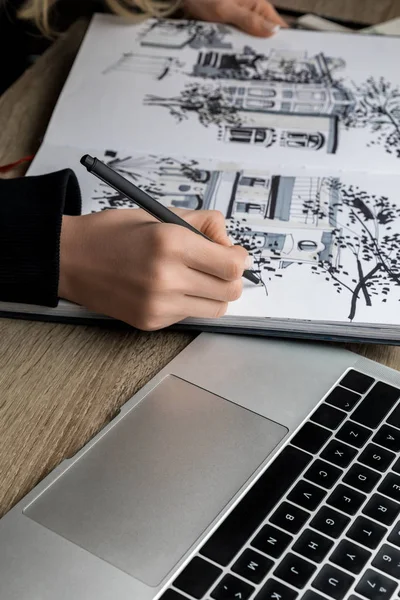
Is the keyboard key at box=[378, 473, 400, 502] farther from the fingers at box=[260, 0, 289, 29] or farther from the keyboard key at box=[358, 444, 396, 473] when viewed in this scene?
the fingers at box=[260, 0, 289, 29]

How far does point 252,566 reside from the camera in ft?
1.48

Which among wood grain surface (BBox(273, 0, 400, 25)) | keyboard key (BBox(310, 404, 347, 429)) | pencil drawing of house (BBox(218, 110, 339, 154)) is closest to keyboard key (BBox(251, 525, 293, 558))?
keyboard key (BBox(310, 404, 347, 429))

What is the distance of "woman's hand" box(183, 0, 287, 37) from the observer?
3.40ft

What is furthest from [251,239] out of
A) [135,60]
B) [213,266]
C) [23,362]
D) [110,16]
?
[110,16]

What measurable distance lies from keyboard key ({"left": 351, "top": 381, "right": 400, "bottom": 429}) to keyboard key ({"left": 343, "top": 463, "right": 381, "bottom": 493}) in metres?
0.04

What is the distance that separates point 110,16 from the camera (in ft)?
3.49

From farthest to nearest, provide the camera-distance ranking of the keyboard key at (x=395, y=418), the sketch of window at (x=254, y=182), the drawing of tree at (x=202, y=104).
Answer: the drawing of tree at (x=202, y=104) < the sketch of window at (x=254, y=182) < the keyboard key at (x=395, y=418)

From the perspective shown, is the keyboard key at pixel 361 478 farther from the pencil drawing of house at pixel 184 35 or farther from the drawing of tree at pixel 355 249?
the pencil drawing of house at pixel 184 35

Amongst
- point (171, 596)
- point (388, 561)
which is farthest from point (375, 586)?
point (171, 596)

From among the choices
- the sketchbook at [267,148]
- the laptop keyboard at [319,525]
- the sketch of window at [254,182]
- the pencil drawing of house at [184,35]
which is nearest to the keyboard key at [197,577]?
the laptop keyboard at [319,525]

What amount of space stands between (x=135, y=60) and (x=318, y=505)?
69 centimetres

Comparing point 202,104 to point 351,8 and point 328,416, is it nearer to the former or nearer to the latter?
point 351,8

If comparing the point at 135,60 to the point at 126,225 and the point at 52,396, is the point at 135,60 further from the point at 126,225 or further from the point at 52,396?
the point at 52,396

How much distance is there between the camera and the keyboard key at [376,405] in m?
0.55
